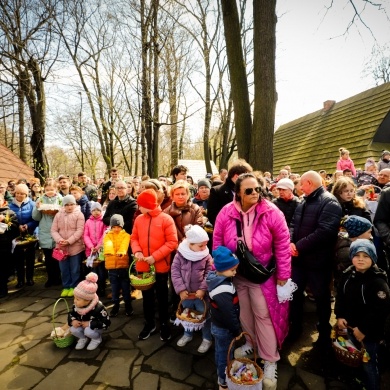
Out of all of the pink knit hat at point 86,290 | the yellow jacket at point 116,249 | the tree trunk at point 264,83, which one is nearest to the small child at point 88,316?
the pink knit hat at point 86,290

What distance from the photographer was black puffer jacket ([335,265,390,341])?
229 cm

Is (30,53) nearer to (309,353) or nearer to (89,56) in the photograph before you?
(89,56)

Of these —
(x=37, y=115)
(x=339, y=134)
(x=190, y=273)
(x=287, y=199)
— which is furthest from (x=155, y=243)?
(x=339, y=134)

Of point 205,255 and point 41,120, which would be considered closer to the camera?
point 205,255

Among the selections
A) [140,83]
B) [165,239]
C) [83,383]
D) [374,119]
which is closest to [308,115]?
[374,119]

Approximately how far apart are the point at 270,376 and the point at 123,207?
3.33 m

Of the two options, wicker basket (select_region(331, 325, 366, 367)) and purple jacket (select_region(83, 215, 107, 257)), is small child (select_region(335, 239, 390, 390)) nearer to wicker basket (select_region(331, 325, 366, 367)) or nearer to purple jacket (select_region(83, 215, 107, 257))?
wicker basket (select_region(331, 325, 366, 367))

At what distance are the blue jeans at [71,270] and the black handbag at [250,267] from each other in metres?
3.63

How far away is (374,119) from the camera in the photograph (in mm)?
12094

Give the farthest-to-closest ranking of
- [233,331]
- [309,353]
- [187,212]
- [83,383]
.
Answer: [187,212] → [309,353] → [83,383] → [233,331]

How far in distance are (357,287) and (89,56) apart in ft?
63.3

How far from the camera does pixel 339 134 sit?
1397cm

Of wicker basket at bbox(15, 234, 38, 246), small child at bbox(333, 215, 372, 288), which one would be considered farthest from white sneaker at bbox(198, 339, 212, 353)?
wicker basket at bbox(15, 234, 38, 246)

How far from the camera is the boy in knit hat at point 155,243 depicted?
11.1 ft
